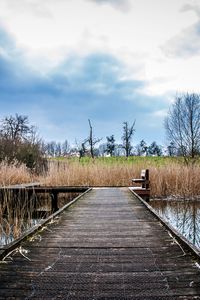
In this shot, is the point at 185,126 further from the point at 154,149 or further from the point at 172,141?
the point at 154,149

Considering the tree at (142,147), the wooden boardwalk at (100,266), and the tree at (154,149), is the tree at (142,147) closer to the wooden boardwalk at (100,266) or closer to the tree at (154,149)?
the tree at (154,149)

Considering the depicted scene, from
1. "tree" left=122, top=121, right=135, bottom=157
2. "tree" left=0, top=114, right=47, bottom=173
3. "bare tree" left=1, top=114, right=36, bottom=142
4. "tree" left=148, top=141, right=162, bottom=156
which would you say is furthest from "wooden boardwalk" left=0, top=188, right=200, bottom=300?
"tree" left=148, top=141, right=162, bottom=156

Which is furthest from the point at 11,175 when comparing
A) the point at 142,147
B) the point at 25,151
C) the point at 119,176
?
the point at 142,147

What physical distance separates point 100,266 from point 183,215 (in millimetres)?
6327

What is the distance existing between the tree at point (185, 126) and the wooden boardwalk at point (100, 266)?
16.7m

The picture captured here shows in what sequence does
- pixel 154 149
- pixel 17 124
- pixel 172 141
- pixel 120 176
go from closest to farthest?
pixel 120 176 → pixel 172 141 → pixel 17 124 → pixel 154 149

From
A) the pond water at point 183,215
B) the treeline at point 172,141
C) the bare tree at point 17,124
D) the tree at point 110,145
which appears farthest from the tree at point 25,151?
the tree at point 110,145

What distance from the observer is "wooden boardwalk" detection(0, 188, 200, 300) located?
1.90 metres

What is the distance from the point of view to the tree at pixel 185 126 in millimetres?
20328

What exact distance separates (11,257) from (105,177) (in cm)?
969

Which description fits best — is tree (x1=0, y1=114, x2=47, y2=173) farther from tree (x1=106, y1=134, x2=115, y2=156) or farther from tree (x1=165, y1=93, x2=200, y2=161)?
tree (x1=106, y1=134, x2=115, y2=156)

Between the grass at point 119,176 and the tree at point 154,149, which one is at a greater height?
the tree at point 154,149

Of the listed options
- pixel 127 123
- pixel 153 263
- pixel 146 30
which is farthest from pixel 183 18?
pixel 127 123

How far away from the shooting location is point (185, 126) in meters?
21.2
